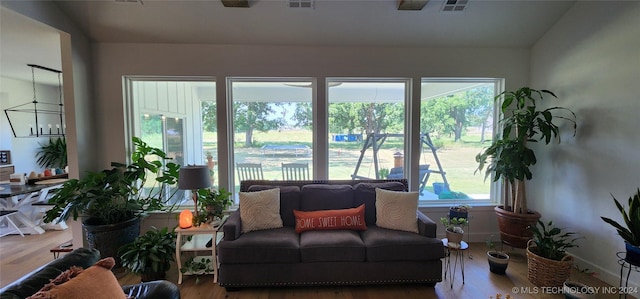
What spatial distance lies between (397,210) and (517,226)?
4.69 ft

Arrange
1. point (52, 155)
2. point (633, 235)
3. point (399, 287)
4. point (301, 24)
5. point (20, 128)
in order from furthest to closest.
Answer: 1. point (52, 155)
2. point (20, 128)
3. point (301, 24)
4. point (399, 287)
5. point (633, 235)

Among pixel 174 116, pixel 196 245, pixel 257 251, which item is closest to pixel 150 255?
pixel 196 245

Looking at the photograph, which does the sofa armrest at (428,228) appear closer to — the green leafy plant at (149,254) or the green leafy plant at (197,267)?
the green leafy plant at (197,267)

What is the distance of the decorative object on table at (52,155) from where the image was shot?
17.3ft

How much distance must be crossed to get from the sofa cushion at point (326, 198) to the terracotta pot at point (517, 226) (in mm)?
1740

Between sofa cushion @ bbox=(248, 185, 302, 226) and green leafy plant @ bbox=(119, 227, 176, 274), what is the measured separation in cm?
93

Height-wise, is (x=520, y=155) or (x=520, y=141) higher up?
(x=520, y=141)

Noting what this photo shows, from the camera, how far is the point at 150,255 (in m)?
2.41

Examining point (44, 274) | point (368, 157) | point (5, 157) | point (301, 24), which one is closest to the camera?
point (44, 274)

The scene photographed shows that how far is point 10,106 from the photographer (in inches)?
185

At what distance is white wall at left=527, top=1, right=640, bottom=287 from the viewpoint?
2312mm

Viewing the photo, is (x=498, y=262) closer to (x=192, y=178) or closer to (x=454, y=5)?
(x=454, y=5)

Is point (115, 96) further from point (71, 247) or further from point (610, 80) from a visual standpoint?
point (610, 80)

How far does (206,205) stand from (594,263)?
3932 millimetres
